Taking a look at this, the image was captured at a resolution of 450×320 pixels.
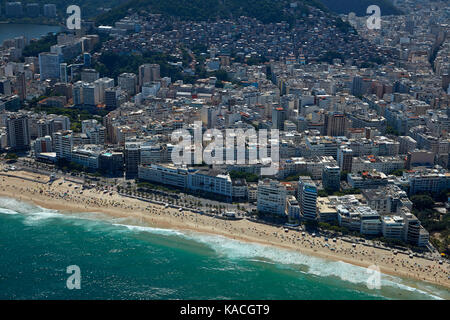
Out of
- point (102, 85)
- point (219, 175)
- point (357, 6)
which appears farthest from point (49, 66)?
point (357, 6)

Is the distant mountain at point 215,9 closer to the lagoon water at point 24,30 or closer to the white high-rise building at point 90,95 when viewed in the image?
the lagoon water at point 24,30

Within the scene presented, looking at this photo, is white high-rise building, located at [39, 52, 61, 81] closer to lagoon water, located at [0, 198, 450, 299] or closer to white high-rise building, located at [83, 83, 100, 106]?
white high-rise building, located at [83, 83, 100, 106]

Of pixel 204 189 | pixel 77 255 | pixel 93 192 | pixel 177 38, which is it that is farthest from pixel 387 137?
pixel 177 38

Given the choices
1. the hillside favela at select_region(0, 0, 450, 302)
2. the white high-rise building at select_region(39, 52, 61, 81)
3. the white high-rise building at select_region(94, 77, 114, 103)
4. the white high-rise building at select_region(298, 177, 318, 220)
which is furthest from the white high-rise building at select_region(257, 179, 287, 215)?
the white high-rise building at select_region(39, 52, 61, 81)

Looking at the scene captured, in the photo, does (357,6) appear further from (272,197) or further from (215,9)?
(272,197)

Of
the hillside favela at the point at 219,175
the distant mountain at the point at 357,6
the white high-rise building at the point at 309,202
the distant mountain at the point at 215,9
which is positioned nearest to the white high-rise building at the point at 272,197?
the hillside favela at the point at 219,175

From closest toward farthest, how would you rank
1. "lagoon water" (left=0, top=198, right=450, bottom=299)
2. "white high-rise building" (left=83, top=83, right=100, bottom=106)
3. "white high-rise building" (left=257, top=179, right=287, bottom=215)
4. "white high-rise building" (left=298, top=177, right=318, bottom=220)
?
"lagoon water" (left=0, top=198, right=450, bottom=299) → "white high-rise building" (left=298, top=177, right=318, bottom=220) → "white high-rise building" (left=257, top=179, right=287, bottom=215) → "white high-rise building" (left=83, top=83, right=100, bottom=106)

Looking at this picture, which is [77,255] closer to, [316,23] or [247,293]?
[247,293]
